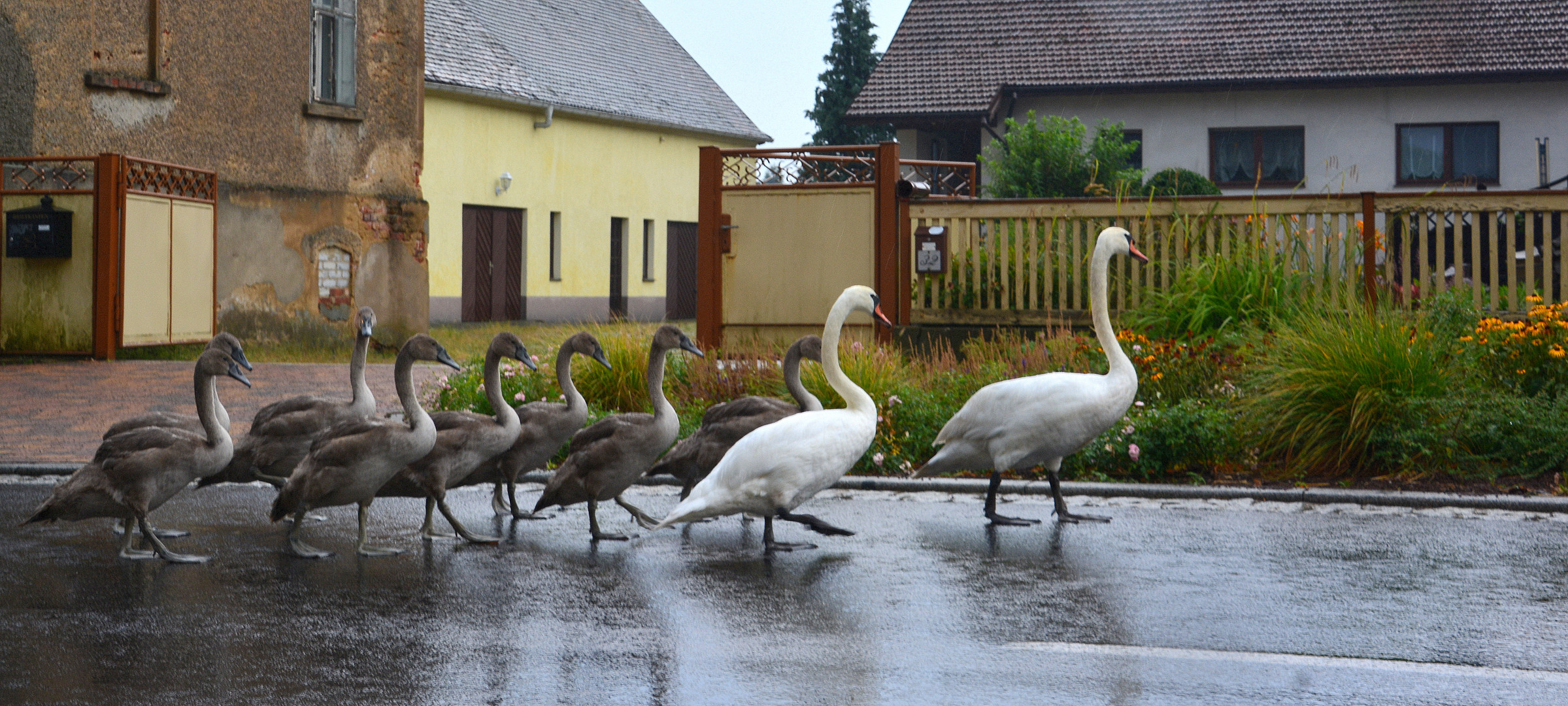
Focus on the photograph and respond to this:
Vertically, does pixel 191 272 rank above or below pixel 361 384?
above

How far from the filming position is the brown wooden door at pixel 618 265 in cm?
3747

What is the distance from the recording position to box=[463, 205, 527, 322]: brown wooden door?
106 feet

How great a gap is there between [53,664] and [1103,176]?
76.6 feet

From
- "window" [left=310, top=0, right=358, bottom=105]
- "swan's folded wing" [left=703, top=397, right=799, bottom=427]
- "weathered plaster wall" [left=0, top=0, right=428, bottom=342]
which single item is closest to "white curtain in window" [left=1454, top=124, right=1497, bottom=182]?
"weathered plaster wall" [left=0, top=0, right=428, bottom=342]

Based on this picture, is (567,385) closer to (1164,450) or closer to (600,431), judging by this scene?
(600,431)

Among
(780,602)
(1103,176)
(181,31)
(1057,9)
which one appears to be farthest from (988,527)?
(1057,9)

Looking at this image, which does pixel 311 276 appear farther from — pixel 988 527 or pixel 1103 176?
pixel 988 527

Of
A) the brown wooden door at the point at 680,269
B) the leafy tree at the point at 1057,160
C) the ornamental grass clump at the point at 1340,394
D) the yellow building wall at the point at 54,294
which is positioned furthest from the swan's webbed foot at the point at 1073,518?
the brown wooden door at the point at 680,269

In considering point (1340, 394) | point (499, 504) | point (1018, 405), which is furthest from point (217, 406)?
point (1340, 394)

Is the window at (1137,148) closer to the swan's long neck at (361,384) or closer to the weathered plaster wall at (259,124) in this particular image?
the weathered plaster wall at (259,124)

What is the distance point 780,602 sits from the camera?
21.4 ft

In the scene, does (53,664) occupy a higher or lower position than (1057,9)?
lower

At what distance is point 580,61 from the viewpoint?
36938 mm

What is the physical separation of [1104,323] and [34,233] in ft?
43.9
